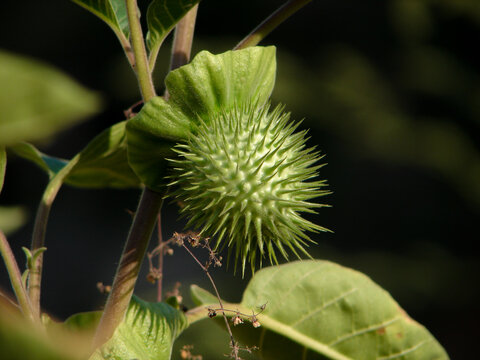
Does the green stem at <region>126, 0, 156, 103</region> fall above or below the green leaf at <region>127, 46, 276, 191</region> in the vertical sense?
above

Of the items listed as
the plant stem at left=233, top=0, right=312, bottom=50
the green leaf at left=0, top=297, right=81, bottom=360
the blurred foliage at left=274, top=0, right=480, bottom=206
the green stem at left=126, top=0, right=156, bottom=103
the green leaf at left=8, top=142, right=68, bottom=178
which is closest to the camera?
the green leaf at left=0, top=297, right=81, bottom=360

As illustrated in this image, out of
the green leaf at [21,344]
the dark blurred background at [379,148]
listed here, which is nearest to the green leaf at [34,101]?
the green leaf at [21,344]

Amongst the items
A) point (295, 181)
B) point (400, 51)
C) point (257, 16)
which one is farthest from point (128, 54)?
point (257, 16)

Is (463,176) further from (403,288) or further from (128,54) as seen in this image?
(128,54)

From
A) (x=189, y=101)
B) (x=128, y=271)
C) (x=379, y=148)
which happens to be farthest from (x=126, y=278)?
(x=379, y=148)

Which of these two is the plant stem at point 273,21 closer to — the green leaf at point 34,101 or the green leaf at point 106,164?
the green leaf at point 106,164

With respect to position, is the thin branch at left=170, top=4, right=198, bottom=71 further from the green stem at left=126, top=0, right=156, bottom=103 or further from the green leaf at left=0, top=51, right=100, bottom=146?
the green leaf at left=0, top=51, right=100, bottom=146

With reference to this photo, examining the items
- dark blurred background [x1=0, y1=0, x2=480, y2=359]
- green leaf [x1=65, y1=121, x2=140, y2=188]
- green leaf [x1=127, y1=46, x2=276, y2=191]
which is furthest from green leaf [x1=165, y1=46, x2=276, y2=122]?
dark blurred background [x1=0, y1=0, x2=480, y2=359]
